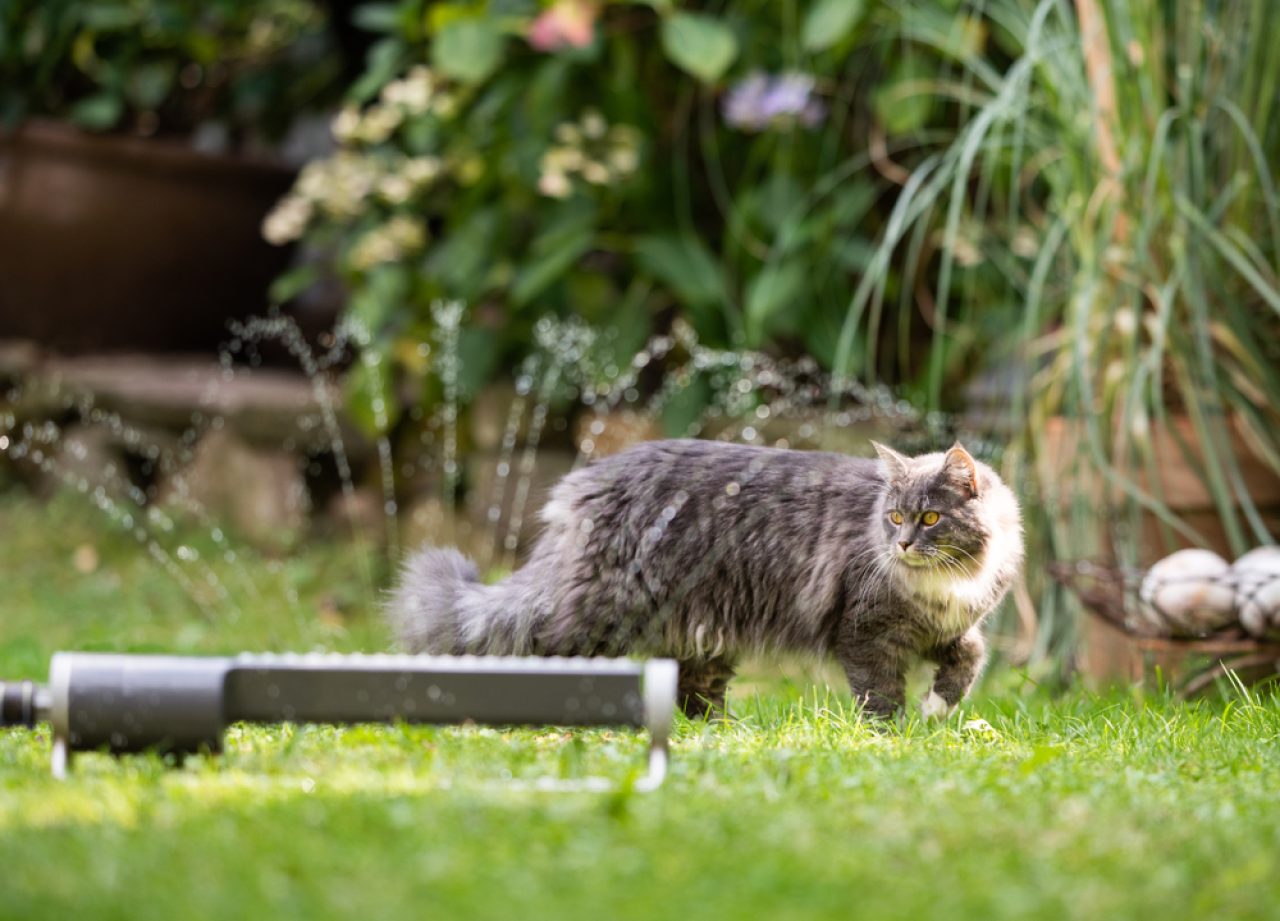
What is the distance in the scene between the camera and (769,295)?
174 inches

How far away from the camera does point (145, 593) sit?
504cm

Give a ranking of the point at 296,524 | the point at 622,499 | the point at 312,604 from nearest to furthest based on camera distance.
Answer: the point at 622,499, the point at 312,604, the point at 296,524

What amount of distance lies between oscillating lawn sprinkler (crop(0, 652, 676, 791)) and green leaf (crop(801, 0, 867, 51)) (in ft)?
9.32

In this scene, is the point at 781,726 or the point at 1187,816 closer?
the point at 1187,816

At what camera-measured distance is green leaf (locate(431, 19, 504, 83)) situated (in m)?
4.57

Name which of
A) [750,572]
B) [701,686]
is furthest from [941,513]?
[701,686]

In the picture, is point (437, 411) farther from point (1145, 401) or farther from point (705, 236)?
point (1145, 401)

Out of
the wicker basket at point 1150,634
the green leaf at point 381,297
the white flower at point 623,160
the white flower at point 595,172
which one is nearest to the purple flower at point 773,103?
the white flower at point 623,160

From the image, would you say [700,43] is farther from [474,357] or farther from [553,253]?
[474,357]

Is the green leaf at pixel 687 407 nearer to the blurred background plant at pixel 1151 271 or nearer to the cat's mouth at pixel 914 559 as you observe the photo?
the blurred background plant at pixel 1151 271

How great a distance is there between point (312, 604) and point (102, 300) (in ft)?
6.03

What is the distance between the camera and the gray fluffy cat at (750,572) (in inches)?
104

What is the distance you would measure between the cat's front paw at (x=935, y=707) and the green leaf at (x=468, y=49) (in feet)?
8.47

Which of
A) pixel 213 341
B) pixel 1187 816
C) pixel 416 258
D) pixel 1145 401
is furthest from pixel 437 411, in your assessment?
pixel 1187 816
